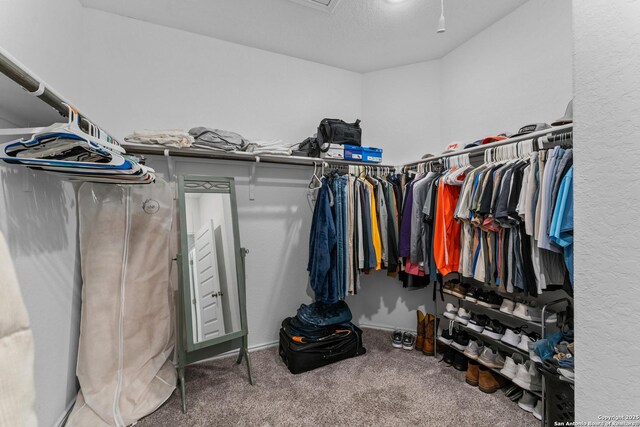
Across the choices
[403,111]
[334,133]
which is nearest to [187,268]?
[334,133]

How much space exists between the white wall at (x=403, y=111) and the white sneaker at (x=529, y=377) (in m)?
1.94

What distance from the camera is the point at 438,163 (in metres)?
2.36

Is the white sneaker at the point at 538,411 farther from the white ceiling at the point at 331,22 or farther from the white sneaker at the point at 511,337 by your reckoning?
the white ceiling at the point at 331,22

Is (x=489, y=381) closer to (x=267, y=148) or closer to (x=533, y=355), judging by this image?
(x=533, y=355)

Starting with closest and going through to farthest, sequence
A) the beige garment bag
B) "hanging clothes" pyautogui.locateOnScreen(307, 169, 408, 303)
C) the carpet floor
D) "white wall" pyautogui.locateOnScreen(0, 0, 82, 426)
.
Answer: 1. the beige garment bag
2. "white wall" pyautogui.locateOnScreen(0, 0, 82, 426)
3. the carpet floor
4. "hanging clothes" pyautogui.locateOnScreen(307, 169, 408, 303)

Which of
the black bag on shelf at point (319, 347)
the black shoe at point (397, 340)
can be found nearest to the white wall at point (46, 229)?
the black bag on shelf at point (319, 347)

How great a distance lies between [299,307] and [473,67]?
272 cm

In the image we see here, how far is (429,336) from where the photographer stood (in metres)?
2.39

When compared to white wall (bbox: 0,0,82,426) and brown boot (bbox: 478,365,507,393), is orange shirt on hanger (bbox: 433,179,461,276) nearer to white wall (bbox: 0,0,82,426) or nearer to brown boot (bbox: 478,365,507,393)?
brown boot (bbox: 478,365,507,393)

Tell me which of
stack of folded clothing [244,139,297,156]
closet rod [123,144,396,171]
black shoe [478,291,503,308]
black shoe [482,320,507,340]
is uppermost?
stack of folded clothing [244,139,297,156]

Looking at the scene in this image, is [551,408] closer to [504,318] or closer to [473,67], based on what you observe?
[504,318]

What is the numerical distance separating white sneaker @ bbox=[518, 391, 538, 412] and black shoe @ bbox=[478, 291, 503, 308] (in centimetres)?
53

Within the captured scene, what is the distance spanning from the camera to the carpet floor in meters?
1.62

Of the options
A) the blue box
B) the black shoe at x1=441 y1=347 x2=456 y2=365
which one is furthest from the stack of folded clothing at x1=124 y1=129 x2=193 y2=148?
the black shoe at x1=441 y1=347 x2=456 y2=365
